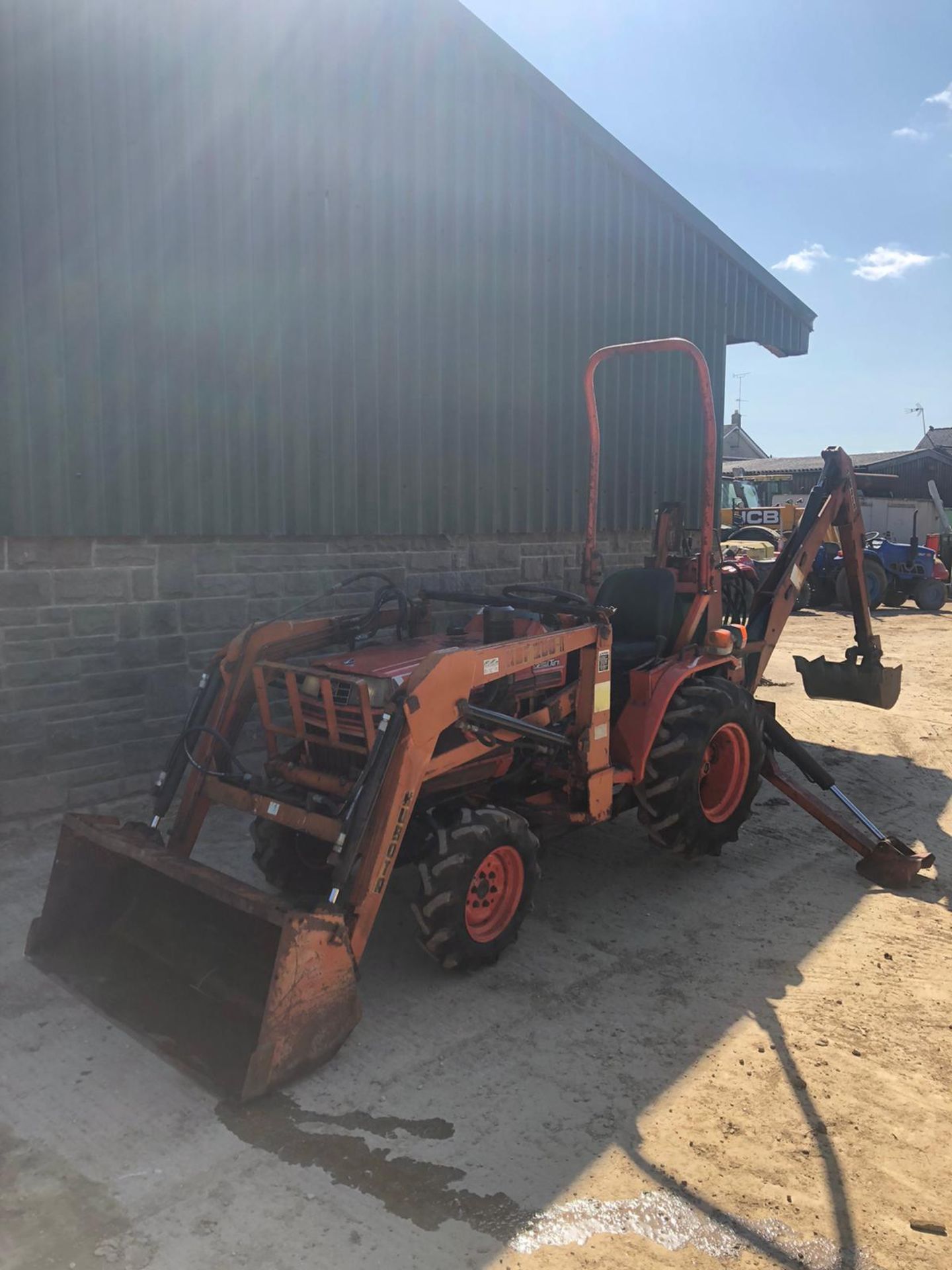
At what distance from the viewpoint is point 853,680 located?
7859 mm

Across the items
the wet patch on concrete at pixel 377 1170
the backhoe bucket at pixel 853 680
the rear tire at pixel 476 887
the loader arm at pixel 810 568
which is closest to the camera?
the wet patch on concrete at pixel 377 1170

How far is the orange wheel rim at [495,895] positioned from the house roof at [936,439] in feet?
163

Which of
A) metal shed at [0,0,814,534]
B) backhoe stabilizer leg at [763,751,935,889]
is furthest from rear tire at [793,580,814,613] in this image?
backhoe stabilizer leg at [763,751,935,889]

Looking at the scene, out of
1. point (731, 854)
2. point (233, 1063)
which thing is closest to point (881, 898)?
point (731, 854)

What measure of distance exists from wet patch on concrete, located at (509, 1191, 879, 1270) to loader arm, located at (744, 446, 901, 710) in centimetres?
429

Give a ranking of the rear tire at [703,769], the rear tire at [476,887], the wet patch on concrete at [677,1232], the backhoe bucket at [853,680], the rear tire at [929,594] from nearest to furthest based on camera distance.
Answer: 1. the wet patch on concrete at [677,1232]
2. the rear tire at [476,887]
3. the rear tire at [703,769]
4. the backhoe bucket at [853,680]
5. the rear tire at [929,594]

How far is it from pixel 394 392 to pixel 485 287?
4.85 feet

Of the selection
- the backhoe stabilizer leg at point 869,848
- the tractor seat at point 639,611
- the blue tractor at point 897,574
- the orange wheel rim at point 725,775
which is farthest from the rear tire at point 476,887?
the blue tractor at point 897,574

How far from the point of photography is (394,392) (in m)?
7.23

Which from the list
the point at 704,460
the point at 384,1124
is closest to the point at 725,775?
the point at 704,460

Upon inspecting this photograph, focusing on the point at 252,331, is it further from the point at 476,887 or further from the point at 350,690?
the point at 476,887

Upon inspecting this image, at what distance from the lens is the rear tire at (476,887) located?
3736mm

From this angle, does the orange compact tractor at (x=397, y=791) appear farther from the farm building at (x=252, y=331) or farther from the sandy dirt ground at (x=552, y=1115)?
the farm building at (x=252, y=331)

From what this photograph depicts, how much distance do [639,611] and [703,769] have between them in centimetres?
101
